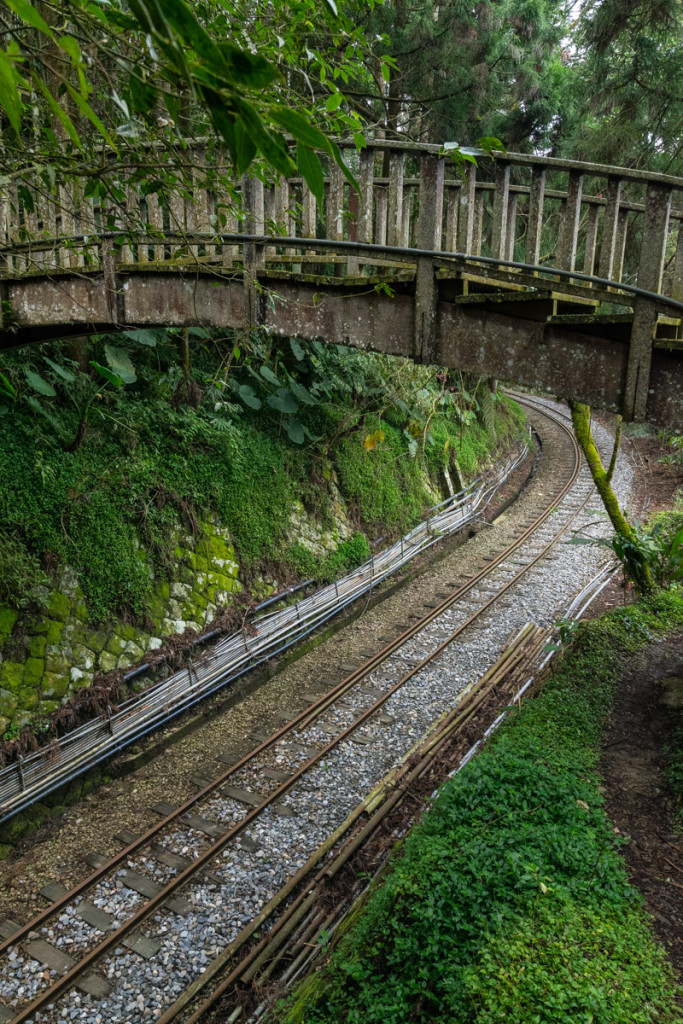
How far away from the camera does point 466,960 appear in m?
3.88

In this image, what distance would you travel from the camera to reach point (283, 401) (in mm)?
10727

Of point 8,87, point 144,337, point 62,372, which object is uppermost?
point 8,87

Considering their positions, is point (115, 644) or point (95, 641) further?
point (115, 644)

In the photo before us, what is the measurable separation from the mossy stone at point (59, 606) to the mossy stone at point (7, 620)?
1.31ft

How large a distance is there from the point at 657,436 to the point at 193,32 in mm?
23507

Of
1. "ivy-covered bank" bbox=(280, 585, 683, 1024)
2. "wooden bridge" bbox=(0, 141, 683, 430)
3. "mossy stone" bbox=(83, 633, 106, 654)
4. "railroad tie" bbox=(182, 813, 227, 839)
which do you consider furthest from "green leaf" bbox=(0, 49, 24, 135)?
"mossy stone" bbox=(83, 633, 106, 654)

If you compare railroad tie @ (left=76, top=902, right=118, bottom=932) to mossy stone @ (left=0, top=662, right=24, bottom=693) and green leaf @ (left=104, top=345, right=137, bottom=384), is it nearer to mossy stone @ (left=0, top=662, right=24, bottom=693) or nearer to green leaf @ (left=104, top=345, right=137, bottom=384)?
mossy stone @ (left=0, top=662, right=24, bottom=693)

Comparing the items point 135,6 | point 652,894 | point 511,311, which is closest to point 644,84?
point 511,311

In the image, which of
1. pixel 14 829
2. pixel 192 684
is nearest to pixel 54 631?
pixel 192 684

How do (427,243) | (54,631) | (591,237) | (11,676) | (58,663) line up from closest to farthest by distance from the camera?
(427,243)
(591,237)
(11,676)
(58,663)
(54,631)

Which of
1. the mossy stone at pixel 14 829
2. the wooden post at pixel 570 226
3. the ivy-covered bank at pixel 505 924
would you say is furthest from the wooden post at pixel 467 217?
the mossy stone at pixel 14 829

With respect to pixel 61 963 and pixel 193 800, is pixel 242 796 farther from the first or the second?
pixel 61 963

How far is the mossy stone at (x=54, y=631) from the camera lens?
703 centimetres

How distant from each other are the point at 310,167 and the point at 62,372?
25.6ft
